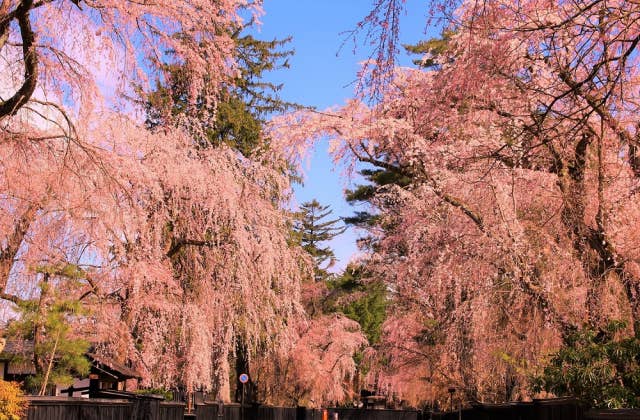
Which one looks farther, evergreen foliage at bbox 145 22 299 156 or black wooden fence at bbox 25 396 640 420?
evergreen foliage at bbox 145 22 299 156

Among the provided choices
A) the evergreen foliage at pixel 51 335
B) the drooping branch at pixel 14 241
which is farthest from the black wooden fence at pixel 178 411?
the drooping branch at pixel 14 241

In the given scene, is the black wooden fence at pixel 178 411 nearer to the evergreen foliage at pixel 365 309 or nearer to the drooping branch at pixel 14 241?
the drooping branch at pixel 14 241

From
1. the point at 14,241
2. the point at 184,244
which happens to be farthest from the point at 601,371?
the point at 184,244

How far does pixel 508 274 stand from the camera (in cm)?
1420

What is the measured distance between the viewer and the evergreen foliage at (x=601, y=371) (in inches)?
352

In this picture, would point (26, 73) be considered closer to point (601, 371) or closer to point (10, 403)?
point (10, 403)

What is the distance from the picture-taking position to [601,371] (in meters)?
9.38

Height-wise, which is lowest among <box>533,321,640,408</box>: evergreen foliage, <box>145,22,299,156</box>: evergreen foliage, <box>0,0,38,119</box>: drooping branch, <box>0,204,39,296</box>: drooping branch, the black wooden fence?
the black wooden fence

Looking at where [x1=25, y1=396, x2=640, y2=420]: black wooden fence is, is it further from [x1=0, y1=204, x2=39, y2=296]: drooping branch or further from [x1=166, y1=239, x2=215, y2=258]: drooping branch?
[x1=166, y1=239, x2=215, y2=258]: drooping branch

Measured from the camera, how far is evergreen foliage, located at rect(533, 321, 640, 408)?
8.95 metres

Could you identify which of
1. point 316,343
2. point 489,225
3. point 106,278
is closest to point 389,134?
point 489,225

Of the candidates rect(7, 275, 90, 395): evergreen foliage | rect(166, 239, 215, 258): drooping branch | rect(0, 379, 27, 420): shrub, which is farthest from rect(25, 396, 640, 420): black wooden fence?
rect(166, 239, 215, 258): drooping branch

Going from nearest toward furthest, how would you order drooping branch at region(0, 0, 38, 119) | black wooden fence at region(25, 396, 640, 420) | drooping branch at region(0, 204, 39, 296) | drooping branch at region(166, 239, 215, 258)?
drooping branch at region(0, 0, 38, 119) → black wooden fence at region(25, 396, 640, 420) → drooping branch at region(0, 204, 39, 296) → drooping branch at region(166, 239, 215, 258)

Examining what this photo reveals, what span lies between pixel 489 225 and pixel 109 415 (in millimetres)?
7702
